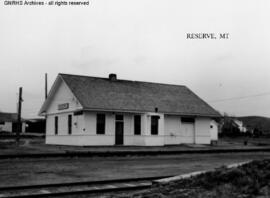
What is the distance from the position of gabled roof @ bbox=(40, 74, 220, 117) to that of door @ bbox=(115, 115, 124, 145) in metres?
0.90

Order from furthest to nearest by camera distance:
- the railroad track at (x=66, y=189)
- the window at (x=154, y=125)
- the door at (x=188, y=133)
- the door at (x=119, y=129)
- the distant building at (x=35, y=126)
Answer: the distant building at (x=35, y=126)
the door at (x=188, y=133)
the window at (x=154, y=125)
the door at (x=119, y=129)
the railroad track at (x=66, y=189)

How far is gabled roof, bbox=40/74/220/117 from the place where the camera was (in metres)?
30.6

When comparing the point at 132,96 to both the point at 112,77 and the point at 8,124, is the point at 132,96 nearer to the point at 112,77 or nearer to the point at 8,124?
the point at 112,77

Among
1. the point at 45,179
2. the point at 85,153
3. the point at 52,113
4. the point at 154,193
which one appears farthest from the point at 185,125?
the point at 154,193

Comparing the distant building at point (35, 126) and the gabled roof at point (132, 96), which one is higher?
the gabled roof at point (132, 96)

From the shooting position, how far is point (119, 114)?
31.1 metres

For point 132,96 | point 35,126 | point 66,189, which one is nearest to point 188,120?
point 132,96

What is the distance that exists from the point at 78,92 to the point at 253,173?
23.0 m

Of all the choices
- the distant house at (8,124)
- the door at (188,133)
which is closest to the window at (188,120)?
the door at (188,133)

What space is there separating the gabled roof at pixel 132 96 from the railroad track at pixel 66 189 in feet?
59.3

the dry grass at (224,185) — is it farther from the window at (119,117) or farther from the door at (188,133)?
the door at (188,133)

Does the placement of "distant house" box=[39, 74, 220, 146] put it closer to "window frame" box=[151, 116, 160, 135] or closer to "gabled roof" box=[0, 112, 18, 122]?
"window frame" box=[151, 116, 160, 135]

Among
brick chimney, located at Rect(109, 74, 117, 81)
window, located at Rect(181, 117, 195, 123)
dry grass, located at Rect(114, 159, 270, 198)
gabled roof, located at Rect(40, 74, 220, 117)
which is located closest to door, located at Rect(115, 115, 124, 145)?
gabled roof, located at Rect(40, 74, 220, 117)

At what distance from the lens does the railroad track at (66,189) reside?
8.85m
